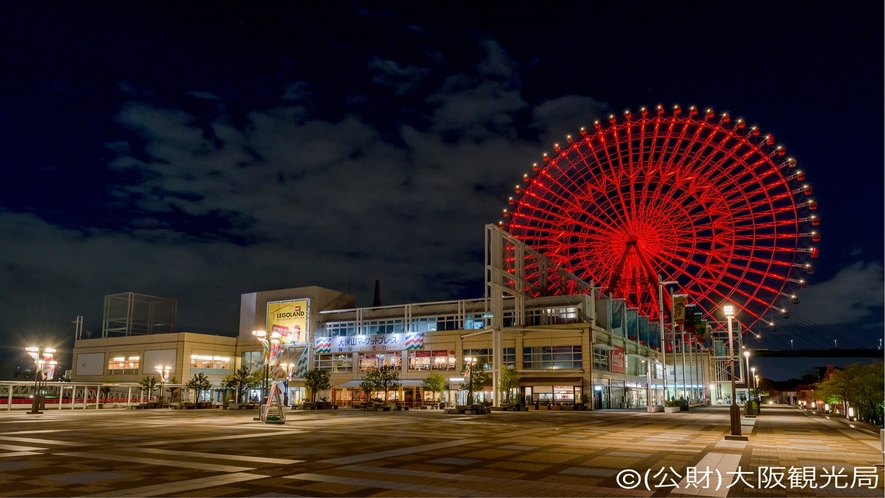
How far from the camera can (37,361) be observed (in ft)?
192

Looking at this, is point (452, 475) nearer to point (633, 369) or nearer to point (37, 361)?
point (37, 361)

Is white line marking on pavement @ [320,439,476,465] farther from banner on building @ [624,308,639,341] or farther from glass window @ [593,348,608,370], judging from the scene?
banner on building @ [624,308,639,341]

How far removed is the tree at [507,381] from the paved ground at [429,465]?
39.1 m

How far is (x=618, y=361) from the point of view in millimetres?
82188

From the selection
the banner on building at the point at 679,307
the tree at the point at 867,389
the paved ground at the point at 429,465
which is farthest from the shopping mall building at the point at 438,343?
the paved ground at the point at 429,465

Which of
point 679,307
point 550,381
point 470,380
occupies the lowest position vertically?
point 550,381

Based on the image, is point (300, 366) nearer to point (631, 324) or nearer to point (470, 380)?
point (470, 380)

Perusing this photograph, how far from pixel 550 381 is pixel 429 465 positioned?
56.6 m

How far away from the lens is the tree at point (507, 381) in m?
67.1

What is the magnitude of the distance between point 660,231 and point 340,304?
166ft

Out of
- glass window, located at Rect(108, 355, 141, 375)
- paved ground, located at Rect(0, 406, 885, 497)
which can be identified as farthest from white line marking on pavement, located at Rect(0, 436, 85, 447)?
glass window, located at Rect(108, 355, 141, 375)

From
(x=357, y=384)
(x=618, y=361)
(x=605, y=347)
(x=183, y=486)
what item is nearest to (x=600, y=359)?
(x=605, y=347)

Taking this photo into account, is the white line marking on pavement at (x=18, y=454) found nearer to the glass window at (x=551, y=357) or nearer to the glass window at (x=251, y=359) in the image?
the glass window at (x=551, y=357)

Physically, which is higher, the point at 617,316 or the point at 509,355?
the point at 617,316
